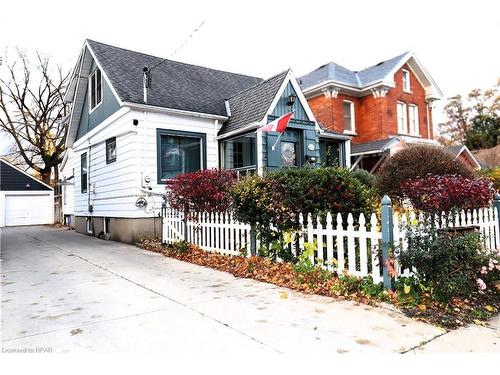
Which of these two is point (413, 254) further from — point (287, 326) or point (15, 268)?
point (15, 268)

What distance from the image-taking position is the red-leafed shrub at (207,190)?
8.11 meters

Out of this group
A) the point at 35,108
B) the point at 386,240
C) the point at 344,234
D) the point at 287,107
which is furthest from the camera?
the point at 35,108

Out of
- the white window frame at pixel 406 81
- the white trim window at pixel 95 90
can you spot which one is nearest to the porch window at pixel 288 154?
the white trim window at pixel 95 90

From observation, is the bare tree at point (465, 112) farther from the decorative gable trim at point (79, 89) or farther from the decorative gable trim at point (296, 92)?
the decorative gable trim at point (79, 89)

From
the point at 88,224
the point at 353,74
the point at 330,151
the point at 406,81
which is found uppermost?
the point at 353,74

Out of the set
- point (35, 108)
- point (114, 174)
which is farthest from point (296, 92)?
point (35, 108)

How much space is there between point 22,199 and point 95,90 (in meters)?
14.7

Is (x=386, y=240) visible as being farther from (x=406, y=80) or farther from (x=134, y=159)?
(x=406, y=80)

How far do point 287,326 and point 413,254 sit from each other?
1.90m

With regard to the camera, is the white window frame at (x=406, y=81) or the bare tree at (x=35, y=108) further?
the bare tree at (x=35, y=108)

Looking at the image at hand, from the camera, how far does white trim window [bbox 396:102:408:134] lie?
21891 millimetres

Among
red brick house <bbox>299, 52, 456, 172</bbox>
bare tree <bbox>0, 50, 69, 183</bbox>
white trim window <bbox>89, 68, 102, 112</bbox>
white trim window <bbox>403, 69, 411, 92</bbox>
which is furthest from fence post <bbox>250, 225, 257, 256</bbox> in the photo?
bare tree <bbox>0, 50, 69, 183</bbox>

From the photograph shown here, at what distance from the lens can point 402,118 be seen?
22156 mm

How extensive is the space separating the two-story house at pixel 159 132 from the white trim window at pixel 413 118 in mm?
10254
